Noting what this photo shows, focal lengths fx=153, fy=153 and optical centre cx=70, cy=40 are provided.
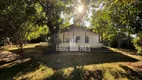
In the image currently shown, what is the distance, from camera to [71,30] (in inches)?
1192

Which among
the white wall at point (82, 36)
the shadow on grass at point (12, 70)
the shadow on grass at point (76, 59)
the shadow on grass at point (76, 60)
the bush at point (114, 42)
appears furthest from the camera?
the bush at point (114, 42)

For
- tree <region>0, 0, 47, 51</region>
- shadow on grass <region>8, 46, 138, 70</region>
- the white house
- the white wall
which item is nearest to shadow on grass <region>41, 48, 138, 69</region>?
shadow on grass <region>8, 46, 138, 70</region>

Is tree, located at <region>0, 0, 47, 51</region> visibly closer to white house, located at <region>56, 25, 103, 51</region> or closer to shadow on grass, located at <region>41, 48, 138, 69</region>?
shadow on grass, located at <region>41, 48, 138, 69</region>

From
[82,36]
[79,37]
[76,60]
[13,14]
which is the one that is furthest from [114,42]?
[13,14]

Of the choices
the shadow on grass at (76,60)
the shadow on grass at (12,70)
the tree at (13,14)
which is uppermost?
the tree at (13,14)

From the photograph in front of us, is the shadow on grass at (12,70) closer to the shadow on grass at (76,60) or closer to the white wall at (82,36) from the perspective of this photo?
the shadow on grass at (76,60)

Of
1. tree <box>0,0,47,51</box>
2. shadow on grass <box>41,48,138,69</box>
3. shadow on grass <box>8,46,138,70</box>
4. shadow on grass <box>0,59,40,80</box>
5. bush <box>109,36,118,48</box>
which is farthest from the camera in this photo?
bush <box>109,36,118,48</box>

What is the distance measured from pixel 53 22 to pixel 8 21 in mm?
6961

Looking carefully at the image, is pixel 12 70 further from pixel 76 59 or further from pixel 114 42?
pixel 114 42

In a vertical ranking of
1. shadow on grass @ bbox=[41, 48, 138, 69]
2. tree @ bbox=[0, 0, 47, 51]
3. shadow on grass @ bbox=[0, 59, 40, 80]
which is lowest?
shadow on grass @ bbox=[0, 59, 40, 80]

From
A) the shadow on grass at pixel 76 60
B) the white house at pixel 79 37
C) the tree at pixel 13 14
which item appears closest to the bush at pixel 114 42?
the white house at pixel 79 37

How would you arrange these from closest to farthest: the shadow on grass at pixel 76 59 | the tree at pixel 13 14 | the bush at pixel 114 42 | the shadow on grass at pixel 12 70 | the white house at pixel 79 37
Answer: the shadow on grass at pixel 12 70 < the shadow on grass at pixel 76 59 < the tree at pixel 13 14 < the white house at pixel 79 37 < the bush at pixel 114 42

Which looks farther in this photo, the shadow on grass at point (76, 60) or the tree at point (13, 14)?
the tree at point (13, 14)

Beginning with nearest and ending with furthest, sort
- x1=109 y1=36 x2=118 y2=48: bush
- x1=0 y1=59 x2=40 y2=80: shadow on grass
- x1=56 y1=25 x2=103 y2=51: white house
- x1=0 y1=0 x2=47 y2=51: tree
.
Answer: x1=0 y1=59 x2=40 y2=80: shadow on grass
x1=0 y1=0 x2=47 y2=51: tree
x1=56 y1=25 x2=103 y2=51: white house
x1=109 y1=36 x2=118 y2=48: bush
